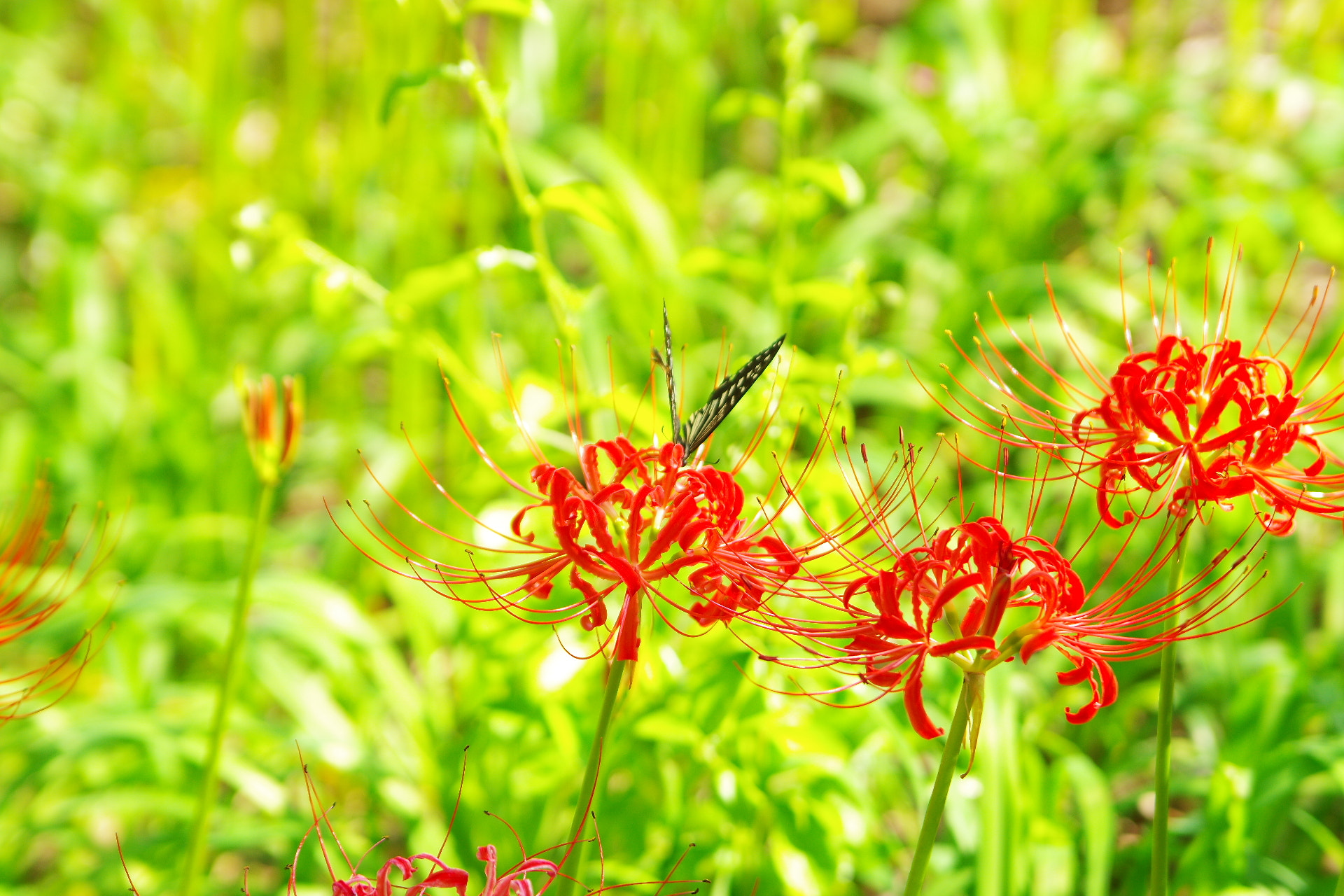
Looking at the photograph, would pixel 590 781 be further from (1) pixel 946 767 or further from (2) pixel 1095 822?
(2) pixel 1095 822

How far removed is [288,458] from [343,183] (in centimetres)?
207

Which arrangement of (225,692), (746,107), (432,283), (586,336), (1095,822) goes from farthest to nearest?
(586,336) → (746,107) → (432,283) → (1095,822) → (225,692)

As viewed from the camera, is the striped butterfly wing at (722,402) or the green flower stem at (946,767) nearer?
the green flower stem at (946,767)

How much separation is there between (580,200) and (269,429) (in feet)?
1.82

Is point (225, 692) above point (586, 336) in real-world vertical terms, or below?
below

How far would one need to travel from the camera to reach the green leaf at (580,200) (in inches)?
63.5

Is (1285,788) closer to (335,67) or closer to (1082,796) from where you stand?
(1082,796)

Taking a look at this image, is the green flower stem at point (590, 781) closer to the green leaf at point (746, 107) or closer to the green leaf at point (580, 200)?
the green leaf at point (580, 200)

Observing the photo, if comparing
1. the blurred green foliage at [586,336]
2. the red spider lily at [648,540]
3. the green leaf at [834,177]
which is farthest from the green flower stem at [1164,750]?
the green leaf at [834,177]

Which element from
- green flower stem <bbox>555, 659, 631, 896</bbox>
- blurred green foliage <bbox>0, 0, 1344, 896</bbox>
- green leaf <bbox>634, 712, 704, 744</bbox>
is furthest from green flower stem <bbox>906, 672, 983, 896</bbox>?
green leaf <bbox>634, 712, 704, 744</bbox>

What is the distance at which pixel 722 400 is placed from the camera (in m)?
1.04

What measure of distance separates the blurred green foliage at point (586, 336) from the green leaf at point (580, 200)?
0.03 feet

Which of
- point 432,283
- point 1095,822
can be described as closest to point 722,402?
point 432,283

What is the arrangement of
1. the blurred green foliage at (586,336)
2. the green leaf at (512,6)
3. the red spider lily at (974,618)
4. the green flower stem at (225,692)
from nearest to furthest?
the red spider lily at (974,618) < the green flower stem at (225,692) < the green leaf at (512,6) < the blurred green foliage at (586,336)
